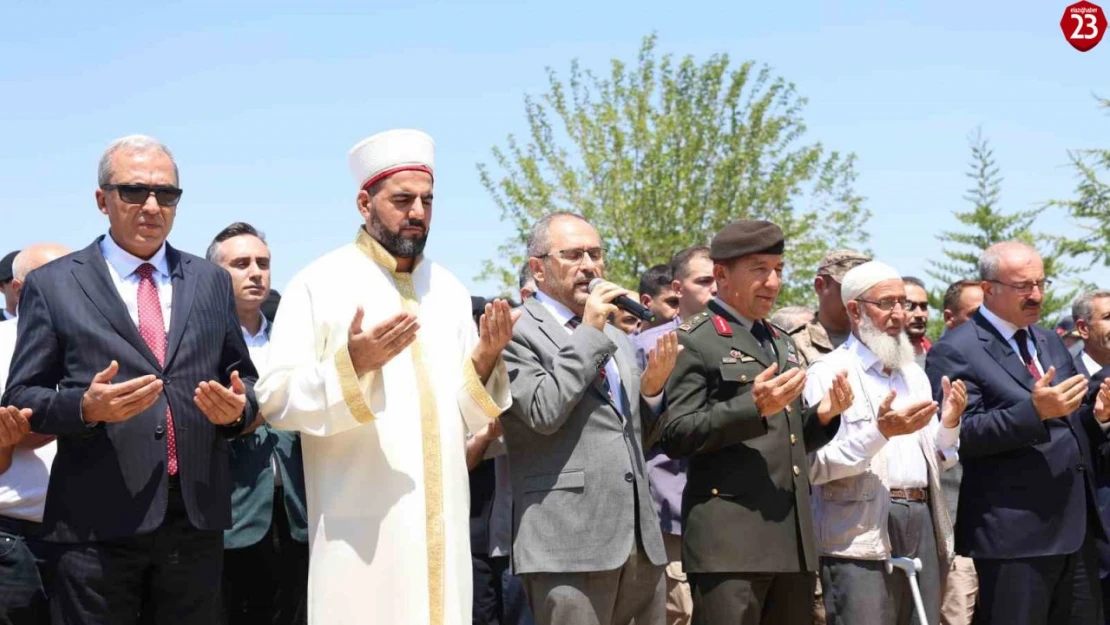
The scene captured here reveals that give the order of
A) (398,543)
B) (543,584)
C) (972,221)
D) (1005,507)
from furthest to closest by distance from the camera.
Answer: (972,221), (1005,507), (543,584), (398,543)

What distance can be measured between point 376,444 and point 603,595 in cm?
127

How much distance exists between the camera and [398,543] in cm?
461

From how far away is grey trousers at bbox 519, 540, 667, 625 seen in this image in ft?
17.2

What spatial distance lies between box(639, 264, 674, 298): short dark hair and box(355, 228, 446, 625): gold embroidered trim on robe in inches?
164

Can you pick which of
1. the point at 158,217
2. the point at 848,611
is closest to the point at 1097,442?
the point at 848,611

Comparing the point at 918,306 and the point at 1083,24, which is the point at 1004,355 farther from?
the point at 1083,24

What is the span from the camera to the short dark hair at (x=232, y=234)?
269 inches

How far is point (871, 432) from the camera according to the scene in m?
5.99

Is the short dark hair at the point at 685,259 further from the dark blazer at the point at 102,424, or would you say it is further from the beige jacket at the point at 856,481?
the dark blazer at the point at 102,424

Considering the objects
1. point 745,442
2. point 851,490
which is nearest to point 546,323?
point 745,442

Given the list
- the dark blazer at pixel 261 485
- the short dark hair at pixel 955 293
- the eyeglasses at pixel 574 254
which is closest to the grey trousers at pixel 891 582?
the eyeglasses at pixel 574 254

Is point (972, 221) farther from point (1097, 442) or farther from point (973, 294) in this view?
point (1097, 442)

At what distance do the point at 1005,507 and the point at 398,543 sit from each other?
347 cm

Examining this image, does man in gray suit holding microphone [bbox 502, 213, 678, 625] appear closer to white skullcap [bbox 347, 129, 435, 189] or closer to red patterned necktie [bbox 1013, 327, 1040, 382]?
white skullcap [bbox 347, 129, 435, 189]
